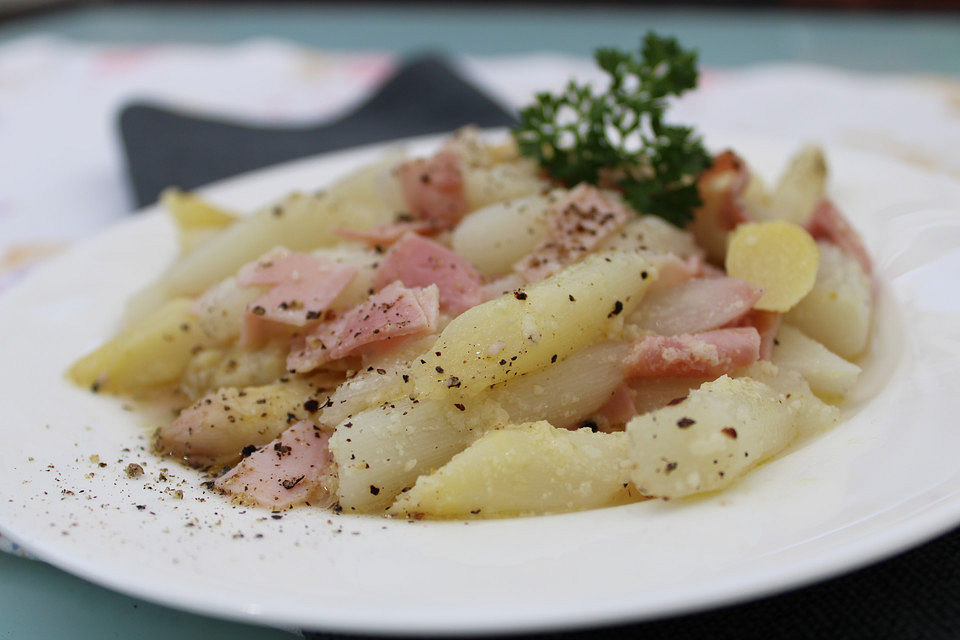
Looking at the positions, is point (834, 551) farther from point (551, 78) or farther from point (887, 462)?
point (551, 78)

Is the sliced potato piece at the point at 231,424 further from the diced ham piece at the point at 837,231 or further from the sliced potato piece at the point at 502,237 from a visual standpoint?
the diced ham piece at the point at 837,231

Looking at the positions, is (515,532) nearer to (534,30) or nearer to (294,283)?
(294,283)

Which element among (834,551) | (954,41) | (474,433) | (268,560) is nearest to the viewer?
(834,551)

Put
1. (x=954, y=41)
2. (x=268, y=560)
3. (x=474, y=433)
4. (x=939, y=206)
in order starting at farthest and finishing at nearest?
(x=954, y=41)
(x=939, y=206)
(x=474, y=433)
(x=268, y=560)

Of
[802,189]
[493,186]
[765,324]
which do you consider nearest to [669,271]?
[765,324]

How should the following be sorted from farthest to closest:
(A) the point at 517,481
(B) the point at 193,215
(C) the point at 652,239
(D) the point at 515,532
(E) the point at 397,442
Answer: (B) the point at 193,215 → (C) the point at 652,239 → (E) the point at 397,442 → (A) the point at 517,481 → (D) the point at 515,532

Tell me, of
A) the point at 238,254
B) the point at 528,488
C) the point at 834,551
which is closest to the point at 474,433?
the point at 528,488

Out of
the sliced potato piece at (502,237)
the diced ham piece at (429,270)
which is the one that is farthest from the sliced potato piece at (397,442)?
the sliced potato piece at (502,237)
